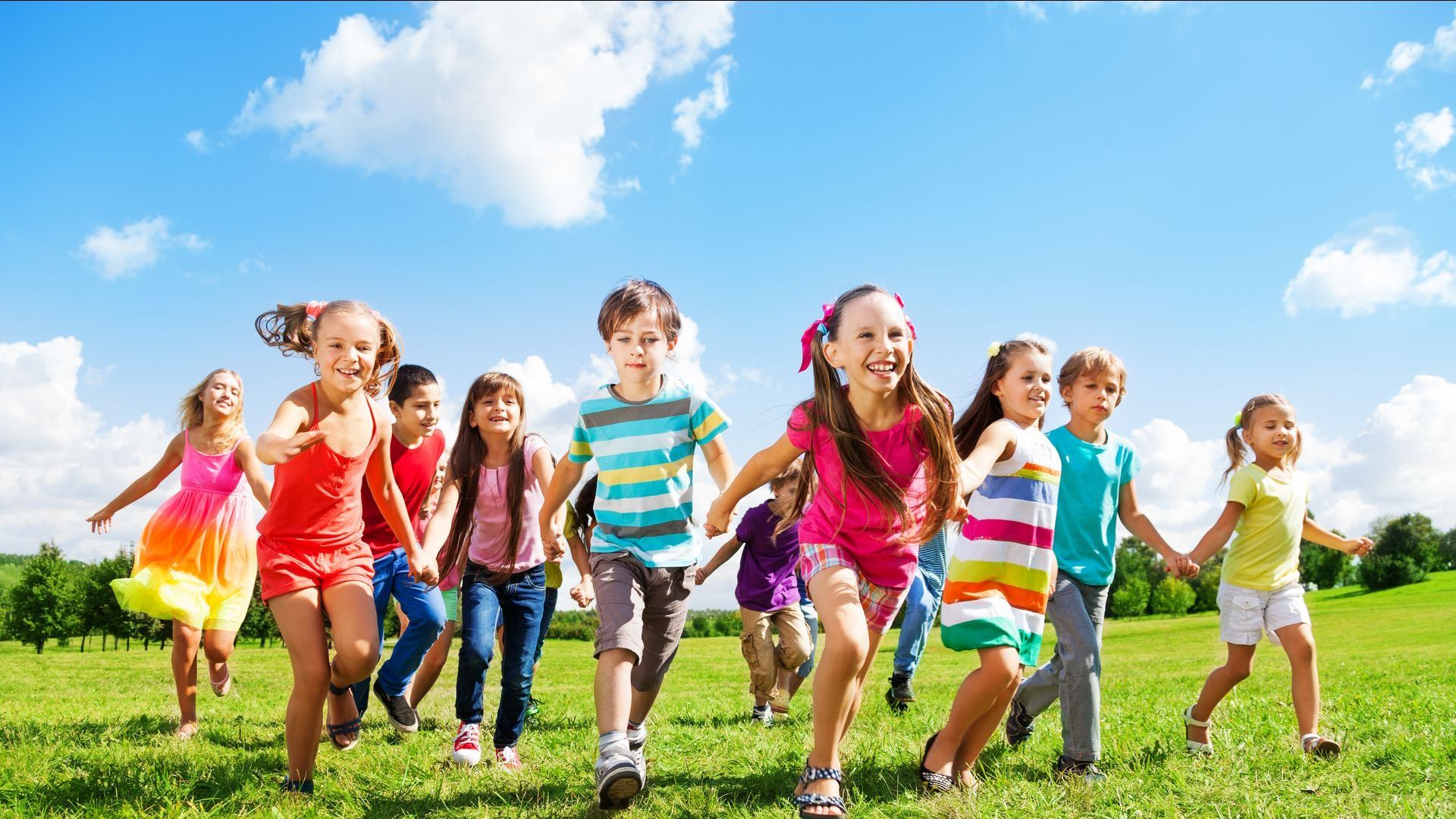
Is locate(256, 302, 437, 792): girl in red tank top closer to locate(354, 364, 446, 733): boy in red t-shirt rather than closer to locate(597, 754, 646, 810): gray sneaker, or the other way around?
locate(354, 364, 446, 733): boy in red t-shirt

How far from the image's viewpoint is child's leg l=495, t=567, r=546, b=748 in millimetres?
5621

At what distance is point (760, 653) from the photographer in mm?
7781

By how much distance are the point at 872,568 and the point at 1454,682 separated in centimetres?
983

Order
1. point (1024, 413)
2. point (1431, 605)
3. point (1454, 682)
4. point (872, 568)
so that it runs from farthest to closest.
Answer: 1. point (1431, 605)
2. point (1454, 682)
3. point (1024, 413)
4. point (872, 568)

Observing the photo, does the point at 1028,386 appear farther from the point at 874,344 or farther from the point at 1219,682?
the point at 1219,682

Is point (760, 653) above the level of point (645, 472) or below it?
below

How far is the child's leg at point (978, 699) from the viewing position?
14.5 ft

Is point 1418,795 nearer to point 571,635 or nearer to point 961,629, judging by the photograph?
point 961,629

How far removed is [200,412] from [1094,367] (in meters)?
6.97

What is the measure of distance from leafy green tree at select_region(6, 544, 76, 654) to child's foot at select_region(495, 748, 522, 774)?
216ft

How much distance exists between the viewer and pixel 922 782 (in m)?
4.52

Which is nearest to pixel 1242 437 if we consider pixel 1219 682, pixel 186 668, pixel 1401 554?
pixel 1219 682

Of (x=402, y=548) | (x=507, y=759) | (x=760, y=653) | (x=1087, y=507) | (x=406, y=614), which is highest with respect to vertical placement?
(x=1087, y=507)

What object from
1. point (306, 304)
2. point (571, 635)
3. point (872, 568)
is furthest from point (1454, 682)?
point (571, 635)
